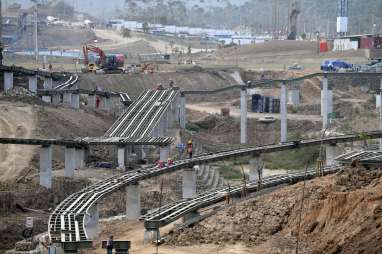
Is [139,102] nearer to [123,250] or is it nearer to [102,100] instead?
[102,100]

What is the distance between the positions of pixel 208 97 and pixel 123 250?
245ft

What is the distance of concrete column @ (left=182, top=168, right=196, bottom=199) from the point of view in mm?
47000

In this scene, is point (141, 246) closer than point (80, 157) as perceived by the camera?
Yes

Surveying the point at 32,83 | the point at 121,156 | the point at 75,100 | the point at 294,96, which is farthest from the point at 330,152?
the point at 294,96

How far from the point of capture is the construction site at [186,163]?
3562 cm

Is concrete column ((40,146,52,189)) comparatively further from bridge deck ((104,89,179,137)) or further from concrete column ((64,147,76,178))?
bridge deck ((104,89,179,137))

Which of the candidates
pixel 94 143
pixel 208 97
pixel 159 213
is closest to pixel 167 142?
pixel 94 143

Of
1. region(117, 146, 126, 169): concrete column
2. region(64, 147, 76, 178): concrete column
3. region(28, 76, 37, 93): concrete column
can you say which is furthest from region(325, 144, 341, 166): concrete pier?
region(28, 76, 37, 93): concrete column

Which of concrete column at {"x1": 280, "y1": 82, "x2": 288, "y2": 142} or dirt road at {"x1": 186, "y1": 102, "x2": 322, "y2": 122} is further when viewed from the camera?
dirt road at {"x1": 186, "y1": 102, "x2": 322, "y2": 122}

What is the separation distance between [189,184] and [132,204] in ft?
15.3

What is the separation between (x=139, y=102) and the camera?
75.3 meters

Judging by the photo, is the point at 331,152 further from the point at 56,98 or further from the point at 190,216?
the point at 56,98

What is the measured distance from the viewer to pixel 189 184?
47.3 metres

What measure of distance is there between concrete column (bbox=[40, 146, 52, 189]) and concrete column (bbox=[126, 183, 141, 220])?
4611 millimetres
